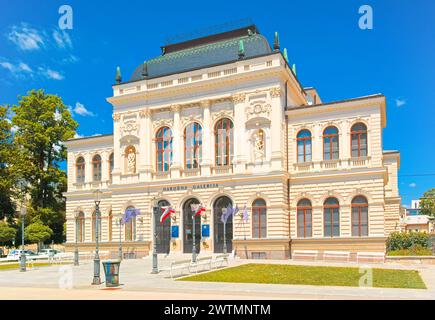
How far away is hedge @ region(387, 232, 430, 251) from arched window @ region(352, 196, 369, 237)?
134 inches

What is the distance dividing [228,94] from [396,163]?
2290cm

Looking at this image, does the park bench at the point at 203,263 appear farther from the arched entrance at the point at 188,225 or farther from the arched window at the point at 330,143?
the arched window at the point at 330,143

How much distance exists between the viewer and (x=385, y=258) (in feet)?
116

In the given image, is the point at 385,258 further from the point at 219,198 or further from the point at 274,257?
the point at 219,198

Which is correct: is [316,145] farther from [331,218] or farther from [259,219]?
[259,219]

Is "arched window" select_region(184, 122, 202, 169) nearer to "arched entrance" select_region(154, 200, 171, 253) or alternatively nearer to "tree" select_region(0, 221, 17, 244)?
"arched entrance" select_region(154, 200, 171, 253)

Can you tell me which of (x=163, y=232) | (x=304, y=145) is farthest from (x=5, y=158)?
(x=304, y=145)

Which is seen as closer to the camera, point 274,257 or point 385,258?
point 385,258

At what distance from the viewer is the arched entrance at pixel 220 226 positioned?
4203cm

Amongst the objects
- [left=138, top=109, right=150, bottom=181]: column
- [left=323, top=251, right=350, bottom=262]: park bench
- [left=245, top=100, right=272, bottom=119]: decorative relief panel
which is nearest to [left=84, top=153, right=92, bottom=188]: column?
[left=138, top=109, right=150, bottom=181]: column

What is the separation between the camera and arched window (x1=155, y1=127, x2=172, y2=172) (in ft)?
149

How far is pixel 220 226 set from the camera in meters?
42.4

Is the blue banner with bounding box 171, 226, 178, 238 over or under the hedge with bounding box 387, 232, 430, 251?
over
